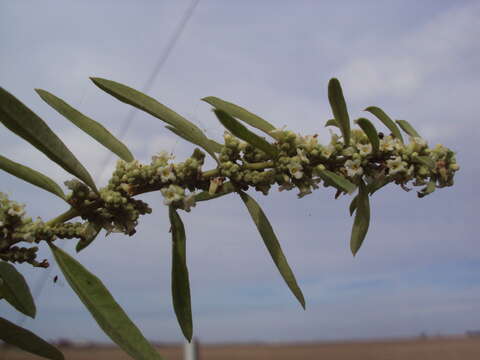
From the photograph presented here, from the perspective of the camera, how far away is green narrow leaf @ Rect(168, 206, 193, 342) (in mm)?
1022

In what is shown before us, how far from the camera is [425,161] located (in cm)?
105

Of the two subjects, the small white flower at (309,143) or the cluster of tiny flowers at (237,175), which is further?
the small white flower at (309,143)

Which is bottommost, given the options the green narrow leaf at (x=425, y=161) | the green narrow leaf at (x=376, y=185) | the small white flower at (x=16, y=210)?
the small white flower at (x=16, y=210)

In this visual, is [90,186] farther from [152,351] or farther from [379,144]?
[379,144]

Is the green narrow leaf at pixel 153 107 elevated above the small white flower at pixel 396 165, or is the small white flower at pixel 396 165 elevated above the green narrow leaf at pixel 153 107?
the green narrow leaf at pixel 153 107

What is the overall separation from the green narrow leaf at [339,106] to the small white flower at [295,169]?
0.16 metres

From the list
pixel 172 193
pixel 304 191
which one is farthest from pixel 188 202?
pixel 304 191

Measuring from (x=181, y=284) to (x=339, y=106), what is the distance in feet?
1.83

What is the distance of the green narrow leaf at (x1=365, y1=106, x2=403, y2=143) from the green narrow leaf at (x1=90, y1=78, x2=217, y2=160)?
1.50ft

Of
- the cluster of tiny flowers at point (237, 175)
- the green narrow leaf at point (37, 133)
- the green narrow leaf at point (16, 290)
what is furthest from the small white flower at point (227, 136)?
the green narrow leaf at point (16, 290)

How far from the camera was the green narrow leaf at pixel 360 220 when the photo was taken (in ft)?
3.53

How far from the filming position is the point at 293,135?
40.1 inches

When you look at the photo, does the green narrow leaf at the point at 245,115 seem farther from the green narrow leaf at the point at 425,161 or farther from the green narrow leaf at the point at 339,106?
the green narrow leaf at the point at 425,161

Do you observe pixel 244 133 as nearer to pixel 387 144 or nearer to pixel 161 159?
pixel 161 159
